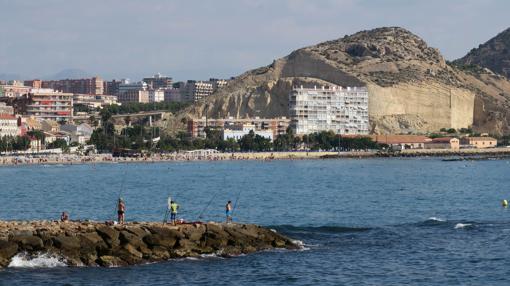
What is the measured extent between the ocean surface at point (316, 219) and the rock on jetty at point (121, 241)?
21.3 inches

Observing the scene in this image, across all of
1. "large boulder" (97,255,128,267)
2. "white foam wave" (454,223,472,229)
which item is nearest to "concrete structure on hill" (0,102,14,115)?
"white foam wave" (454,223,472,229)

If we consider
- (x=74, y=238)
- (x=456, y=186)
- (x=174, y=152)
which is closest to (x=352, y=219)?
(x=74, y=238)

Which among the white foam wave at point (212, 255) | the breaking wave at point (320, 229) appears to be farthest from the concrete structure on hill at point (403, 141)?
the white foam wave at point (212, 255)

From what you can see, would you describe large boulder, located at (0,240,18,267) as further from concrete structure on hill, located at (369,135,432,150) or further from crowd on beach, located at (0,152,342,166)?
concrete structure on hill, located at (369,135,432,150)

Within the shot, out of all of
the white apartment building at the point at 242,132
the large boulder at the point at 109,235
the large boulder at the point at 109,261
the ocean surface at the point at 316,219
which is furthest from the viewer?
the white apartment building at the point at 242,132

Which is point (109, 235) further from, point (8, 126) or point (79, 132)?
point (79, 132)

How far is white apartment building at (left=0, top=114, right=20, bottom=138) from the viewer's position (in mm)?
165000

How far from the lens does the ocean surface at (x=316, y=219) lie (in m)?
32.8

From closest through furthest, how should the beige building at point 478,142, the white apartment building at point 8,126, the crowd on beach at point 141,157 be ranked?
1. the crowd on beach at point 141,157
2. the white apartment building at point 8,126
3. the beige building at point 478,142

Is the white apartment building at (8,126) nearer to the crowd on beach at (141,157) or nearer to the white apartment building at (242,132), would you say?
the crowd on beach at (141,157)

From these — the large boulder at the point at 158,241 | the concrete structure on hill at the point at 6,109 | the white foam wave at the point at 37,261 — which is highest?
the concrete structure on hill at the point at 6,109

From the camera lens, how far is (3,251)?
111ft

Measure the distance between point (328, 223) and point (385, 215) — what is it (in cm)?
575

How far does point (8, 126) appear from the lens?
166m
